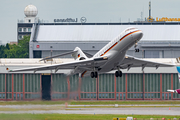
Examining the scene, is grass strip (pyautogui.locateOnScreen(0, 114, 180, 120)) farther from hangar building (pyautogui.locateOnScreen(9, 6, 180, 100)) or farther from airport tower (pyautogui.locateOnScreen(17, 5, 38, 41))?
airport tower (pyautogui.locateOnScreen(17, 5, 38, 41))

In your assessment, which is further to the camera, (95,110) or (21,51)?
(21,51)

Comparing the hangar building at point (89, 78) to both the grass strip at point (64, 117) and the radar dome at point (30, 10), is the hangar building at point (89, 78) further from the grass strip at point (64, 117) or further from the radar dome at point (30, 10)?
the radar dome at point (30, 10)

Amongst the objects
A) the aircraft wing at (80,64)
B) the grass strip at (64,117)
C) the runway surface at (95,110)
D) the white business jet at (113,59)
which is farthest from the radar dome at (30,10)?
the aircraft wing at (80,64)

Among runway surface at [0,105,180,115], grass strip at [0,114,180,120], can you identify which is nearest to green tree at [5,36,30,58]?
runway surface at [0,105,180,115]

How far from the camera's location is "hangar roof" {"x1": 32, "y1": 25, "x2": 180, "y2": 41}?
397ft

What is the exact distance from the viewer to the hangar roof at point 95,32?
121m

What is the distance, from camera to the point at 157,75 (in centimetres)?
7838

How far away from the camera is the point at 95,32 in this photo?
123688 millimetres

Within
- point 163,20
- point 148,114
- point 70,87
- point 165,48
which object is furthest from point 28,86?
point 163,20

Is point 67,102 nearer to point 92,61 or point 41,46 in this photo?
point 92,61

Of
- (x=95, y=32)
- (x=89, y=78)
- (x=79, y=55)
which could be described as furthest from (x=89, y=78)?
(x=95, y=32)

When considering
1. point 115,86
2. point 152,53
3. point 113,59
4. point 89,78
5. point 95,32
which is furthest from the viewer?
point 95,32

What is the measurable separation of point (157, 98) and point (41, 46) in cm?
5156

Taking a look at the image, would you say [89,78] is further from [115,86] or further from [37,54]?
[37,54]
